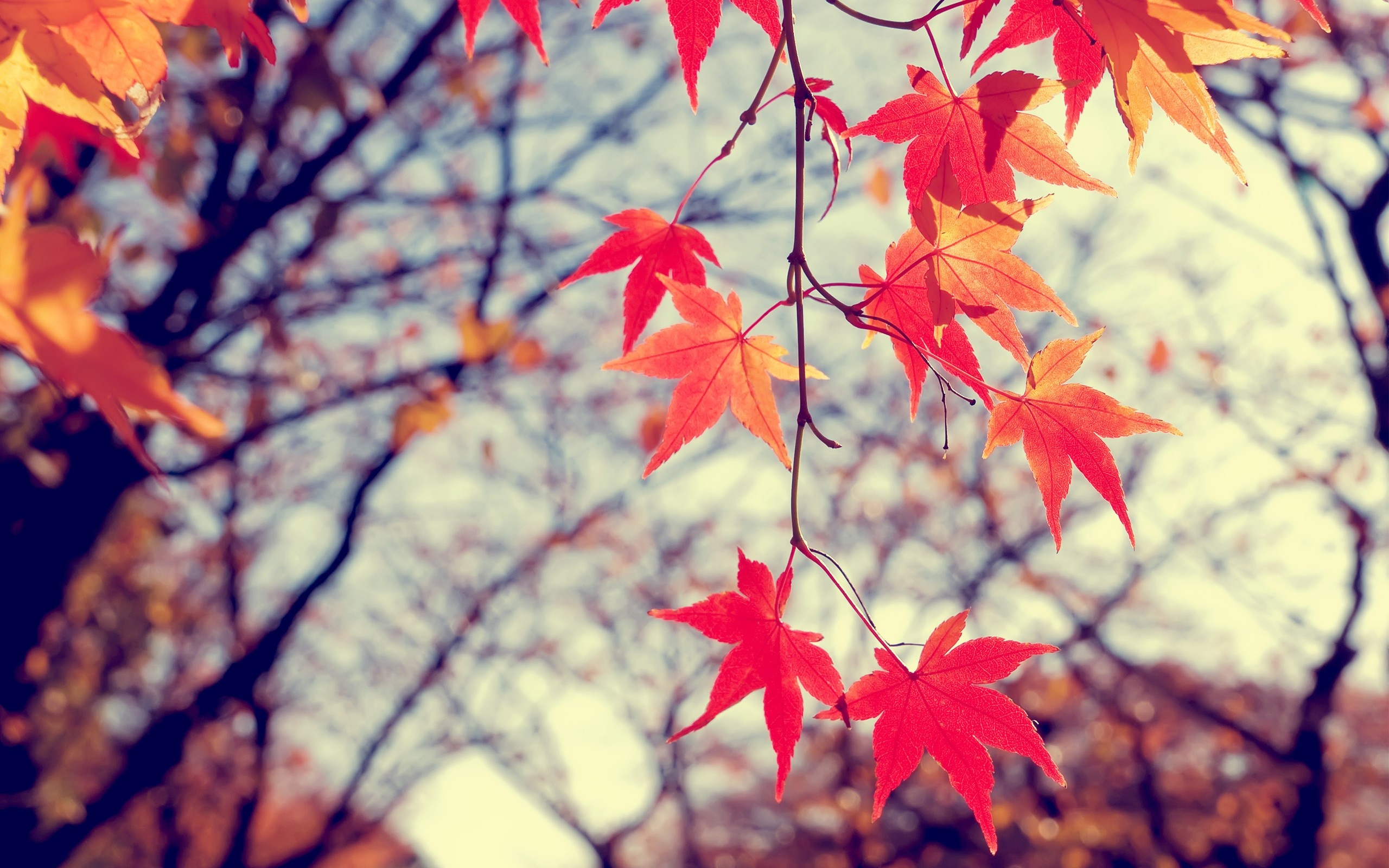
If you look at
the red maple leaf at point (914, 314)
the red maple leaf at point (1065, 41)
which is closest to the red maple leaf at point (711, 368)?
the red maple leaf at point (914, 314)

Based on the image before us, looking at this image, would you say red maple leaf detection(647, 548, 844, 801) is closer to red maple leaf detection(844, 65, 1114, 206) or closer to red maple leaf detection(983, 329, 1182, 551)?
red maple leaf detection(983, 329, 1182, 551)

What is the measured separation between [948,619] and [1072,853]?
27.4 feet

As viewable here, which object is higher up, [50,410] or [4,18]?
[4,18]

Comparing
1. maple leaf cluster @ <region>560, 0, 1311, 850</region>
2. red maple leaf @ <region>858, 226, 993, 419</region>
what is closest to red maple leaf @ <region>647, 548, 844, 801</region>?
maple leaf cluster @ <region>560, 0, 1311, 850</region>

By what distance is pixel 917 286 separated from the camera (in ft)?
2.98

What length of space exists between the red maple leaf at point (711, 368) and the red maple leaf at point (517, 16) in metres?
0.34

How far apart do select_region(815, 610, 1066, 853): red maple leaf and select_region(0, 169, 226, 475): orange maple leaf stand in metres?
0.66

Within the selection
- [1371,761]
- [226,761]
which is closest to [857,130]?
[226,761]

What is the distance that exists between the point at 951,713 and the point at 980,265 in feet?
1.54

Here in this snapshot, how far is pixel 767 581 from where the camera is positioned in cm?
91

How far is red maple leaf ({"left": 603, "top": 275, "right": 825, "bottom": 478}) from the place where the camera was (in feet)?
3.03

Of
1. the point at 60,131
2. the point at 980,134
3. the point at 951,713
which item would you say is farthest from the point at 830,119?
the point at 60,131

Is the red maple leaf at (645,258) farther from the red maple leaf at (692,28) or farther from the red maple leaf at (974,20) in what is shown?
the red maple leaf at (974,20)

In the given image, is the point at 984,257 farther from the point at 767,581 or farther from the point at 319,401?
→ the point at 319,401
